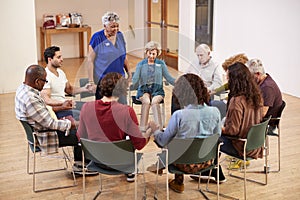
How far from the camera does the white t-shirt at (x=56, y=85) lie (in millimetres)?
4840

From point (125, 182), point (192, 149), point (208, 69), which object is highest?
point (208, 69)

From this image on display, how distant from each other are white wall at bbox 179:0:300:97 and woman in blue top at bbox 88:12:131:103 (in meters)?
3.56

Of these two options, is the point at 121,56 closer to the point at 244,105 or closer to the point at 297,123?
the point at 244,105

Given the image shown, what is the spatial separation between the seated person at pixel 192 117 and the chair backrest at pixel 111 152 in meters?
0.36

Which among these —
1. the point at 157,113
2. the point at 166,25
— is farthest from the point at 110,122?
the point at 166,25

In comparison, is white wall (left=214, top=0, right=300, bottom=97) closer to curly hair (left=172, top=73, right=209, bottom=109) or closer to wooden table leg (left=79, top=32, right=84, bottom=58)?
wooden table leg (left=79, top=32, right=84, bottom=58)

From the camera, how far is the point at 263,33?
8.41 m

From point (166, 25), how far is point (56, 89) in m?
5.89

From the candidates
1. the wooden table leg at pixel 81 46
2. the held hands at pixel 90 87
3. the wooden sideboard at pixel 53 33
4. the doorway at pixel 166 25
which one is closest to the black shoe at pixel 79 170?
the held hands at pixel 90 87

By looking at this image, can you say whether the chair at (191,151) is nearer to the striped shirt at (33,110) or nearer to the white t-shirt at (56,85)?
the striped shirt at (33,110)

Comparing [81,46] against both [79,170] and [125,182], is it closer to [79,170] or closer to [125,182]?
[79,170]

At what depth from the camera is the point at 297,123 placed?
21.1ft

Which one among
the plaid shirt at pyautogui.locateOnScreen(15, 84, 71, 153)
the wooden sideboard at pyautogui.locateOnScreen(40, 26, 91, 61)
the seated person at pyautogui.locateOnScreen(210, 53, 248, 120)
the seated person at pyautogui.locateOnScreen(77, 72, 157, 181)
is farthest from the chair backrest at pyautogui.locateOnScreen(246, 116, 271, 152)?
the wooden sideboard at pyautogui.locateOnScreen(40, 26, 91, 61)

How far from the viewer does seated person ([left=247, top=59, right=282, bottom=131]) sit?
180 inches
